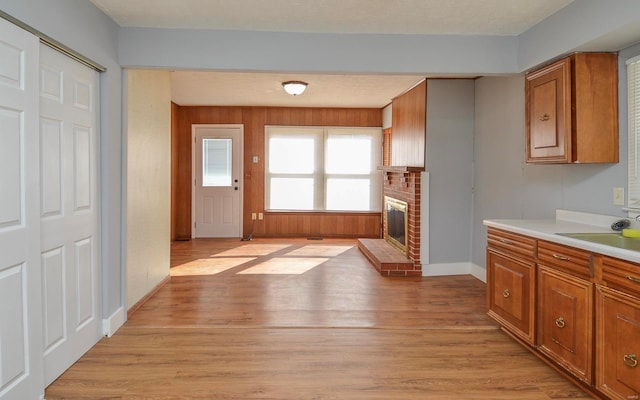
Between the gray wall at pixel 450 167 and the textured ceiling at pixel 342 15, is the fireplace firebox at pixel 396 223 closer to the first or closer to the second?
the gray wall at pixel 450 167

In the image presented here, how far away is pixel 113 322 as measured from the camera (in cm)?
340

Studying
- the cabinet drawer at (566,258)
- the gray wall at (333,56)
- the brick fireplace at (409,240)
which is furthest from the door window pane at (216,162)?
the cabinet drawer at (566,258)

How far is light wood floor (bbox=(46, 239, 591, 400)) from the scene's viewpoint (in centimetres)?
257

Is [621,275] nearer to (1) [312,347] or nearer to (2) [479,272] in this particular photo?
(1) [312,347]

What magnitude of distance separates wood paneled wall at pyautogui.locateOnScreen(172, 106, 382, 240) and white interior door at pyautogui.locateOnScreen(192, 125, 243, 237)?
146 mm

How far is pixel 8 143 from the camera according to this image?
7.00ft

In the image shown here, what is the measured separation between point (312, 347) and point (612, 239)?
6.66ft

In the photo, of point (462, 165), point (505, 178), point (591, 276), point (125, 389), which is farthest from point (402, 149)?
point (125, 389)

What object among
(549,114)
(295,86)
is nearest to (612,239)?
(549,114)

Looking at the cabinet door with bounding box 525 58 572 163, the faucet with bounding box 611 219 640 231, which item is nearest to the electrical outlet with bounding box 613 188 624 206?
the faucet with bounding box 611 219 640 231

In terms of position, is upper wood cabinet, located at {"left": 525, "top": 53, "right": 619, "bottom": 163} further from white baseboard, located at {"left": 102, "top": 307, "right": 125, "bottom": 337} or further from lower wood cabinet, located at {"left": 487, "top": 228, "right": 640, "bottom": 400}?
white baseboard, located at {"left": 102, "top": 307, "right": 125, "bottom": 337}

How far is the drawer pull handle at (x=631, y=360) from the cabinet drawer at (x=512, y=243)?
0.87m

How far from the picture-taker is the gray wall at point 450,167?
5.35 m

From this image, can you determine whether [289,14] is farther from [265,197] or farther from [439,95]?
[265,197]
